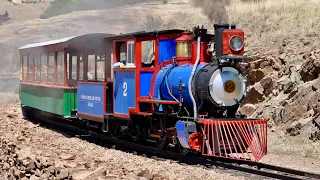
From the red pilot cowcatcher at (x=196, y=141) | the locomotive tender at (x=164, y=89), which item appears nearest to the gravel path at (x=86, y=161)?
the red pilot cowcatcher at (x=196, y=141)

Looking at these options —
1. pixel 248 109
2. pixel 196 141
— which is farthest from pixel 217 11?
pixel 248 109

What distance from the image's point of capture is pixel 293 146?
514 inches

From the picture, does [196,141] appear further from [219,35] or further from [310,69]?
[310,69]

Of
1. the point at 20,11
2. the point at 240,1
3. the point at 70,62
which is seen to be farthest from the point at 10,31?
the point at 70,62

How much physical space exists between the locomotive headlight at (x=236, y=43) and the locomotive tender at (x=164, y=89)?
2 centimetres

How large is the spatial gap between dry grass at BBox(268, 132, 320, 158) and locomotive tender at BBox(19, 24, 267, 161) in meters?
0.79

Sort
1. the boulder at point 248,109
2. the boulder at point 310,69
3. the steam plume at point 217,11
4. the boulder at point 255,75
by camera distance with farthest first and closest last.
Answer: the boulder at point 255,75, the boulder at point 248,109, the boulder at point 310,69, the steam plume at point 217,11

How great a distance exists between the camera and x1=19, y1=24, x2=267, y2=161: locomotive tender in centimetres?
1116

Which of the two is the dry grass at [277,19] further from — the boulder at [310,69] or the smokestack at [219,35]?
the smokestack at [219,35]

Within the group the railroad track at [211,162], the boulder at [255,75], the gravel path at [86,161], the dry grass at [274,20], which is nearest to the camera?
the gravel path at [86,161]

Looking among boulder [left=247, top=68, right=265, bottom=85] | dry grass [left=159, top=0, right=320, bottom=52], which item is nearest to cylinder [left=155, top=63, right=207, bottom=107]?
boulder [left=247, top=68, right=265, bottom=85]

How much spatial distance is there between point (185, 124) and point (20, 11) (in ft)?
324

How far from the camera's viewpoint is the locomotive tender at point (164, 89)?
1116 cm

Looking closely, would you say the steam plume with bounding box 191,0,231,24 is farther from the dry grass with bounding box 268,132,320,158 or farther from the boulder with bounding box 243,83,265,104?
the boulder with bounding box 243,83,265,104
